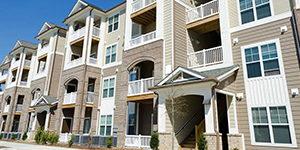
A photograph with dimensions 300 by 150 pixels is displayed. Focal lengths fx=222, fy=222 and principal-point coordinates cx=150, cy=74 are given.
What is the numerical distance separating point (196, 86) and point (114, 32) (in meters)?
13.0

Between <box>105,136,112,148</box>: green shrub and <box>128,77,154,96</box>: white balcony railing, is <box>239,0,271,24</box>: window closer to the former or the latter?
<box>128,77,154,96</box>: white balcony railing

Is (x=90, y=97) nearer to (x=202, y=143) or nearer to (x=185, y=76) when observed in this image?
(x=185, y=76)

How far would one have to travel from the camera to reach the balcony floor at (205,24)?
1545 cm

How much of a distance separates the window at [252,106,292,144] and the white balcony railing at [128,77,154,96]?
7.15 meters

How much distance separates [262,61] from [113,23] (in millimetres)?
15087

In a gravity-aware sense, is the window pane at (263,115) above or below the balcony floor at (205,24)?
below

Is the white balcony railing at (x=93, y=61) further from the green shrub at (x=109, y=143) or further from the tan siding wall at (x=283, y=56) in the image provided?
the tan siding wall at (x=283, y=56)

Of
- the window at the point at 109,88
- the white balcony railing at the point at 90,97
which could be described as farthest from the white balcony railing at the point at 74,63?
the window at the point at 109,88

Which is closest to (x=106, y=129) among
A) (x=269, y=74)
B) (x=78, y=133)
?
→ (x=78, y=133)

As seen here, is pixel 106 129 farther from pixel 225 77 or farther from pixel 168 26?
pixel 225 77

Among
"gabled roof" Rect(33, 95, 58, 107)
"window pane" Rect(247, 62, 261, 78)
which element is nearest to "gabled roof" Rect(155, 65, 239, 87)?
"window pane" Rect(247, 62, 261, 78)

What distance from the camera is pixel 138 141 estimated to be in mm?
15234

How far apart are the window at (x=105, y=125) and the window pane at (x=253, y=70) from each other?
12.3m

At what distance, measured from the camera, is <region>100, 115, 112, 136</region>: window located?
19716 mm
